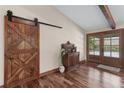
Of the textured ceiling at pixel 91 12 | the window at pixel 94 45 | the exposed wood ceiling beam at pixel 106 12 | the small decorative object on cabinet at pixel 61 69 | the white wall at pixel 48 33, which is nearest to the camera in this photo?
the white wall at pixel 48 33

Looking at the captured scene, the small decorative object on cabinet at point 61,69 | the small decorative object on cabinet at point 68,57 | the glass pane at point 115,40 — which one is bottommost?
the small decorative object on cabinet at point 61,69

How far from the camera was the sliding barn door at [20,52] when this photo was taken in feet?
9.24

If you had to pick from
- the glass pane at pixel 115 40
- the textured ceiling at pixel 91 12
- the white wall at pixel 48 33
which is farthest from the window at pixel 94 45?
the white wall at pixel 48 33

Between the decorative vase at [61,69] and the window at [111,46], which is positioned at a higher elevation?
the window at [111,46]

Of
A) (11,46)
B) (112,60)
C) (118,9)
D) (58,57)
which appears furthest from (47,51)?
(112,60)

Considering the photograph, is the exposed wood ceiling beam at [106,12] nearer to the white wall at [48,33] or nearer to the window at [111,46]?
the window at [111,46]

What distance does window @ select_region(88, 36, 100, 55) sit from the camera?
239 inches

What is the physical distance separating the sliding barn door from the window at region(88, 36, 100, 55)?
3814 mm

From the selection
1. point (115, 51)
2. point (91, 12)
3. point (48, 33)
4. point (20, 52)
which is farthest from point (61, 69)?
point (115, 51)

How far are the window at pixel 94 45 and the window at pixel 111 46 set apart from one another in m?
0.48

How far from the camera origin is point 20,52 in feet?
10.2

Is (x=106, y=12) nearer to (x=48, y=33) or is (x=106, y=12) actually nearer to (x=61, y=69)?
(x=48, y=33)

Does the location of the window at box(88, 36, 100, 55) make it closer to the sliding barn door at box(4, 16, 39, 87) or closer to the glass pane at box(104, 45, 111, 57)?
the glass pane at box(104, 45, 111, 57)

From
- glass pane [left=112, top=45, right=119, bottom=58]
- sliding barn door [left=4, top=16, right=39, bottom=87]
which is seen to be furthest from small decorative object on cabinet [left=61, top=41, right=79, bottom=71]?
glass pane [left=112, top=45, right=119, bottom=58]
